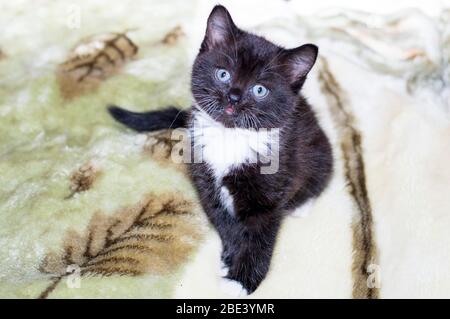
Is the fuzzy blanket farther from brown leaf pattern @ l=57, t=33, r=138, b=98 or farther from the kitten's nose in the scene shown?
the kitten's nose

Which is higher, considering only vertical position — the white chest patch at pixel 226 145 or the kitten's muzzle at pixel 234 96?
the kitten's muzzle at pixel 234 96

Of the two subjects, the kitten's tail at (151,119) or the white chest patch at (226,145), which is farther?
the kitten's tail at (151,119)

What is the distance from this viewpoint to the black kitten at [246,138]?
1438 mm

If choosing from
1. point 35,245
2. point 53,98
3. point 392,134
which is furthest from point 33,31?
point 392,134

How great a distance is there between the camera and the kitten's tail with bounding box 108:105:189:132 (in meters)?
1.87

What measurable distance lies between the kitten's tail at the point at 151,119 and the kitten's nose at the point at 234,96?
467 millimetres

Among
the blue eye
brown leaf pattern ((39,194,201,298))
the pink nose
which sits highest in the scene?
the blue eye

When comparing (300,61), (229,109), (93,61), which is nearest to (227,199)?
(229,109)

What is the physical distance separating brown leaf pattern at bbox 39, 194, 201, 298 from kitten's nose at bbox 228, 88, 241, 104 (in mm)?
408

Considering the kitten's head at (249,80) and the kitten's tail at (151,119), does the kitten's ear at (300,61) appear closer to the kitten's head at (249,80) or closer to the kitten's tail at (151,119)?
the kitten's head at (249,80)

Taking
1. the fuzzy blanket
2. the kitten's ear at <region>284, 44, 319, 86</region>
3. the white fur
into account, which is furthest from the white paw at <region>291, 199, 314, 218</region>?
the kitten's ear at <region>284, 44, 319, 86</region>

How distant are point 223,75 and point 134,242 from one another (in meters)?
0.51

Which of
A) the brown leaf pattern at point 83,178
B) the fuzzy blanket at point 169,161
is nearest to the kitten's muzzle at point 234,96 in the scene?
the fuzzy blanket at point 169,161
